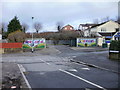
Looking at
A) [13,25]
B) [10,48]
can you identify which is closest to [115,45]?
[10,48]

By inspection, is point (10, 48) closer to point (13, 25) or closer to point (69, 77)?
point (13, 25)

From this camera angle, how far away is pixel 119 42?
57.9 ft

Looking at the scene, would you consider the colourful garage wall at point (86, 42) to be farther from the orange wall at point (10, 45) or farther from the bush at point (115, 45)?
the bush at point (115, 45)

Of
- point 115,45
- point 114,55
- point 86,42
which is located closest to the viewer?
point 114,55

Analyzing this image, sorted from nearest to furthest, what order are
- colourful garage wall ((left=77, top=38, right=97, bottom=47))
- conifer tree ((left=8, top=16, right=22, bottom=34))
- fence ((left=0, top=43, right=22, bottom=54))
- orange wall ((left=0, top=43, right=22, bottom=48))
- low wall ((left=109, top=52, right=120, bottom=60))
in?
low wall ((left=109, top=52, right=120, bottom=60))
fence ((left=0, top=43, right=22, bottom=54))
orange wall ((left=0, top=43, right=22, bottom=48))
colourful garage wall ((left=77, top=38, right=97, bottom=47))
conifer tree ((left=8, top=16, right=22, bottom=34))

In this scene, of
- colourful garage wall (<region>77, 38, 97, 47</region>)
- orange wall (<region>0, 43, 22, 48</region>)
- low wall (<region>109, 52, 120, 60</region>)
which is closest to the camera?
low wall (<region>109, 52, 120, 60</region>)

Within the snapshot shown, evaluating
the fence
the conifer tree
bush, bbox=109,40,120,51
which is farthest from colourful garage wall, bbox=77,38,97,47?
bush, bbox=109,40,120,51

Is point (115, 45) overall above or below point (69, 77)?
above

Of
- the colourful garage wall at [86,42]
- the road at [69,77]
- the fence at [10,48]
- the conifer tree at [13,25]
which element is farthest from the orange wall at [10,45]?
the road at [69,77]

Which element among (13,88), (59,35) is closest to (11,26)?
(59,35)

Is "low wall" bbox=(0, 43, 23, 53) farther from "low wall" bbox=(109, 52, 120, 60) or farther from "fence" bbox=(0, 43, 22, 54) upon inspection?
"low wall" bbox=(109, 52, 120, 60)

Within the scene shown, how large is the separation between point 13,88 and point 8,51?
89.7 ft

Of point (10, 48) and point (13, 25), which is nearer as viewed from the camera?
point (10, 48)

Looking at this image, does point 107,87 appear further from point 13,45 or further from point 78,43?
point 78,43
